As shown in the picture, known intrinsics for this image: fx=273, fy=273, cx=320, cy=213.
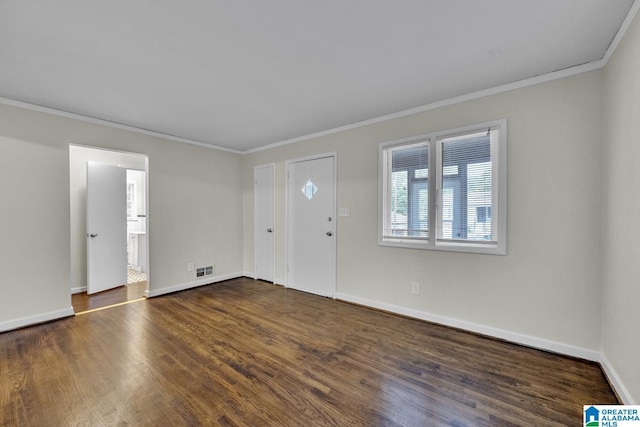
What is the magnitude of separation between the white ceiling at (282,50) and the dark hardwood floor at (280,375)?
97.0 inches

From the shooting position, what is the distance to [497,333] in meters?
2.69

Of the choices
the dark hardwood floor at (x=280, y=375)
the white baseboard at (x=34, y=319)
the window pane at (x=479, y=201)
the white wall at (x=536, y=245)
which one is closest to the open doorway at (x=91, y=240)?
the white baseboard at (x=34, y=319)

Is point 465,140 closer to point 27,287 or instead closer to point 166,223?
point 166,223

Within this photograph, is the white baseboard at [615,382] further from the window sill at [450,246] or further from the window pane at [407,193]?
the window pane at [407,193]

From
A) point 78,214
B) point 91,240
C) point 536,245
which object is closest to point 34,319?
point 91,240

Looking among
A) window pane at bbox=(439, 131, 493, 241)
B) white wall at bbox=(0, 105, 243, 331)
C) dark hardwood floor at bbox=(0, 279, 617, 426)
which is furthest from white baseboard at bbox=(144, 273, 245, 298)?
window pane at bbox=(439, 131, 493, 241)

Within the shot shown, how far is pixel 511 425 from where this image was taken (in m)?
1.62

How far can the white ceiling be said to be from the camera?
165cm

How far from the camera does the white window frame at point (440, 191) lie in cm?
265

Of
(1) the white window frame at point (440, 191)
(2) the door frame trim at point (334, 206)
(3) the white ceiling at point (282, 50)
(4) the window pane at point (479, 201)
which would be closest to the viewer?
(3) the white ceiling at point (282, 50)

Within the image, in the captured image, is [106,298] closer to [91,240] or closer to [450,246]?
[91,240]

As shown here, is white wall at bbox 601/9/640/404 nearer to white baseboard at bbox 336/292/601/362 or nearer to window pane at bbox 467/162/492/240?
white baseboard at bbox 336/292/601/362

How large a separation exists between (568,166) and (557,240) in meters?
0.65

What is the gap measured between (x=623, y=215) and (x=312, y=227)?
128 inches
